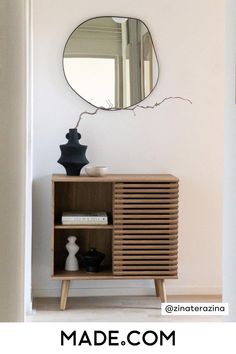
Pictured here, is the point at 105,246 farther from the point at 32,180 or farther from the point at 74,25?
the point at 74,25

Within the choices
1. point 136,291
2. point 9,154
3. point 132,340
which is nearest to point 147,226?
point 136,291

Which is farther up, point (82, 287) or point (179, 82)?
point (179, 82)

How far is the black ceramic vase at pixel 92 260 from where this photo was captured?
3867 millimetres

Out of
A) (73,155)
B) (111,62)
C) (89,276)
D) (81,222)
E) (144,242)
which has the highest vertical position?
(111,62)

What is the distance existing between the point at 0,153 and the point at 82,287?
3412 millimetres

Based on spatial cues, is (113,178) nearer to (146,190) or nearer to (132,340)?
(146,190)

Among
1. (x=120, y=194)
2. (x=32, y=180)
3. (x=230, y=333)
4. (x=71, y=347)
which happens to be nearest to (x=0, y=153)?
(x=71, y=347)

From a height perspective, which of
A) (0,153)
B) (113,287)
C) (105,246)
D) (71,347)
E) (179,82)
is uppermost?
(179,82)

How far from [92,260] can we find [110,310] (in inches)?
12.7

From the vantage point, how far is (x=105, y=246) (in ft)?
13.6

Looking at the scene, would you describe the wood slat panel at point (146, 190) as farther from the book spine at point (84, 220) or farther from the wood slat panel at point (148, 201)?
the book spine at point (84, 220)

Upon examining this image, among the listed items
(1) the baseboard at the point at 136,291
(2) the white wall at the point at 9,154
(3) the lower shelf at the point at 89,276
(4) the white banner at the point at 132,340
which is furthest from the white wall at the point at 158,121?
(2) the white wall at the point at 9,154

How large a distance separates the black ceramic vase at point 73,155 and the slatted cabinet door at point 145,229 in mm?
271

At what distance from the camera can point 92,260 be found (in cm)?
387
